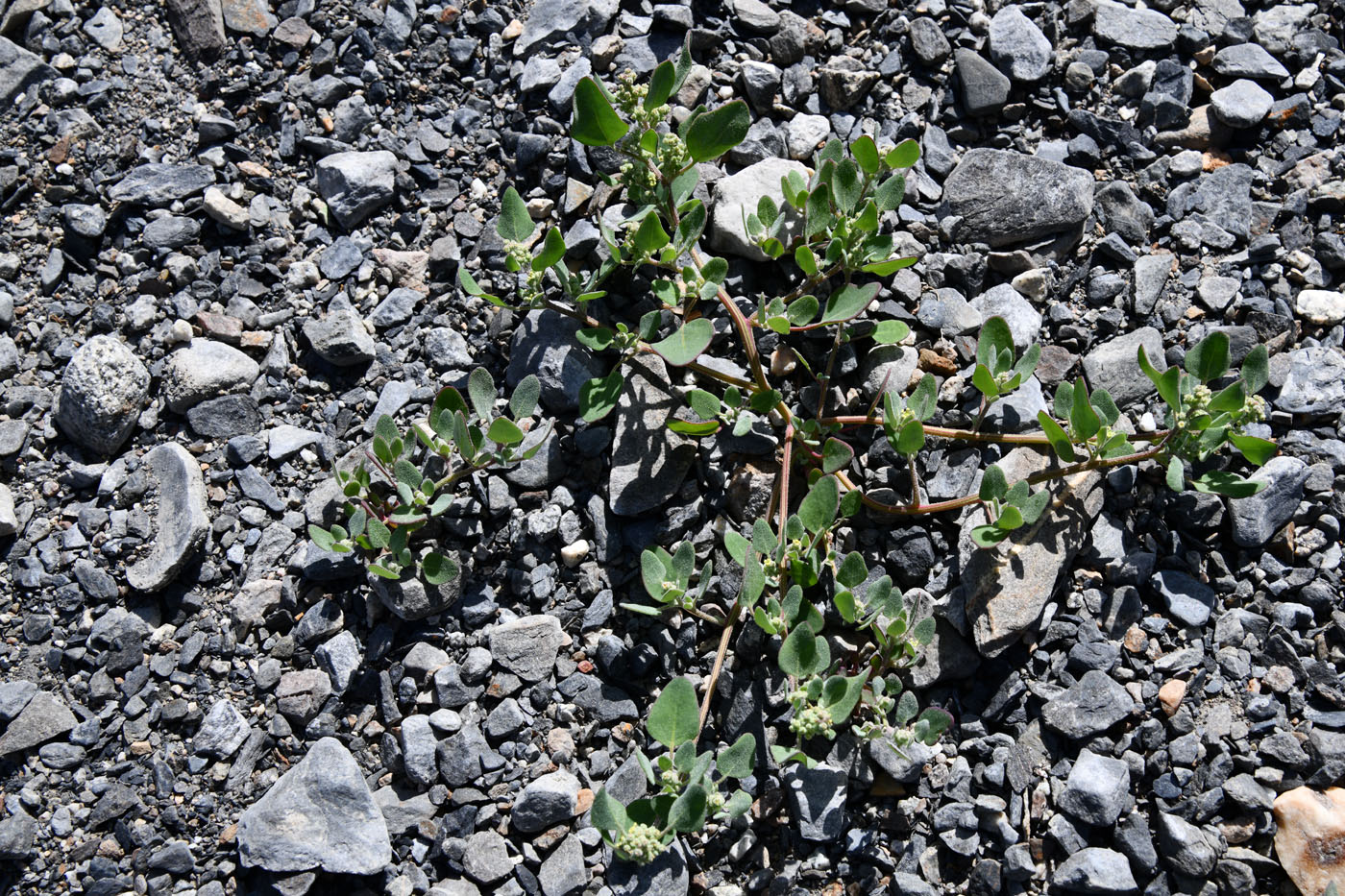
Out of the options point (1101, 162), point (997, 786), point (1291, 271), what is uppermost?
point (1101, 162)

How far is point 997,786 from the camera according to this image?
2.99m

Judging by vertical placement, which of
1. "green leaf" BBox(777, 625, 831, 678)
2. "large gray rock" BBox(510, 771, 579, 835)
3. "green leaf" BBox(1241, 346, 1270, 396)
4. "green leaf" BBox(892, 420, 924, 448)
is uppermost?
"green leaf" BBox(1241, 346, 1270, 396)

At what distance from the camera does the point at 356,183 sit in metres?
3.72

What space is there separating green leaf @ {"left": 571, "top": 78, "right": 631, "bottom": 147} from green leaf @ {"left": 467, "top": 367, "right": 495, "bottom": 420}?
866mm

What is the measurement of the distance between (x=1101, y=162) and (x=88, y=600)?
4.13 metres

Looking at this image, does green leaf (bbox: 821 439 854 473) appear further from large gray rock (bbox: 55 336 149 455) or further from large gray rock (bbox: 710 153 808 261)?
large gray rock (bbox: 55 336 149 455)

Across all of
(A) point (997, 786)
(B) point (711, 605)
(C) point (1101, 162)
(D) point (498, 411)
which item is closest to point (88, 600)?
(D) point (498, 411)

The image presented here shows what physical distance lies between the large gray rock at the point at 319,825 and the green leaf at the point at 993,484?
2192mm

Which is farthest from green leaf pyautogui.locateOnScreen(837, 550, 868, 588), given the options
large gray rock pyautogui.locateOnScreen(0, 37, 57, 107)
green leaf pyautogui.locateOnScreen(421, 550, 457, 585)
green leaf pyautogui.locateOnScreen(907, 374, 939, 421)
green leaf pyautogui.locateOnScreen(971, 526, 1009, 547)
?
large gray rock pyautogui.locateOnScreen(0, 37, 57, 107)

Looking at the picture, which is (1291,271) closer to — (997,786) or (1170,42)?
(1170,42)

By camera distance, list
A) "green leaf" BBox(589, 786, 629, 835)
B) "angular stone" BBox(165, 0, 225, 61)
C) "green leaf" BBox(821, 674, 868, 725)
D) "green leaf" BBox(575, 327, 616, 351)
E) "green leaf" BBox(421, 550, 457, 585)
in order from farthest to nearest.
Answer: "angular stone" BBox(165, 0, 225, 61) → "green leaf" BBox(575, 327, 616, 351) → "green leaf" BBox(421, 550, 457, 585) → "green leaf" BBox(821, 674, 868, 725) → "green leaf" BBox(589, 786, 629, 835)

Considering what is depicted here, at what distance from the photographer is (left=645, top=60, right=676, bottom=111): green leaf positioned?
3.12 metres

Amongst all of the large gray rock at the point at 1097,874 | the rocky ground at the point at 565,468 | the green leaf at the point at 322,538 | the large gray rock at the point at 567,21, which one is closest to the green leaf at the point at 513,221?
the rocky ground at the point at 565,468

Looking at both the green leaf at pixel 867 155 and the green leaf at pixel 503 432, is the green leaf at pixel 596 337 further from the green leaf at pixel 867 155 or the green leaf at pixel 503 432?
the green leaf at pixel 867 155
